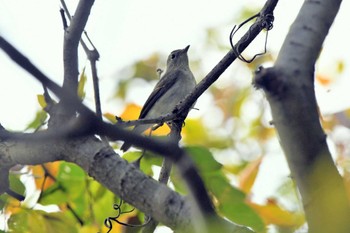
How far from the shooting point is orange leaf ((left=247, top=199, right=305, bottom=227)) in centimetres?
310

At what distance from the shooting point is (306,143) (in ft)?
3.89

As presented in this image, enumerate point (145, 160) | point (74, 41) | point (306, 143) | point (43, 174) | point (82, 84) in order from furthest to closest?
point (43, 174)
point (145, 160)
point (82, 84)
point (74, 41)
point (306, 143)

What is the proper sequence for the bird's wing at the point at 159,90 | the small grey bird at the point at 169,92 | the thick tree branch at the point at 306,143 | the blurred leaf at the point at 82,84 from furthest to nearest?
the bird's wing at the point at 159,90, the small grey bird at the point at 169,92, the blurred leaf at the point at 82,84, the thick tree branch at the point at 306,143

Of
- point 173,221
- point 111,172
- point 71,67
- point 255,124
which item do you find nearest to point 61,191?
point 71,67

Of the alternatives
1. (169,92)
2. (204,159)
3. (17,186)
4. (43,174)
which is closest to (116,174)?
(204,159)

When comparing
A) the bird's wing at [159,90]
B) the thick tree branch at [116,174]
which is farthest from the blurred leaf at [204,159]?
the bird's wing at [159,90]

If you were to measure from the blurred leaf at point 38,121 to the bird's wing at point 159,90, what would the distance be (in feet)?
10.1

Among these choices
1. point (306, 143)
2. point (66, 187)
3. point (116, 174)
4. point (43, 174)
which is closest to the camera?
point (306, 143)

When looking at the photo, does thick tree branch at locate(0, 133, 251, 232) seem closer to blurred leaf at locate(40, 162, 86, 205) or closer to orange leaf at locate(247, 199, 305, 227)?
blurred leaf at locate(40, 162, 86, 205)

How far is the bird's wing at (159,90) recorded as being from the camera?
6.42 meters

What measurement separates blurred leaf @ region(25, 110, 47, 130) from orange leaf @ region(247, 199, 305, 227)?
3.82 ft

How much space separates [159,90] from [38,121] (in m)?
3.32

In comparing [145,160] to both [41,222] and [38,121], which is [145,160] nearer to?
[41,222]

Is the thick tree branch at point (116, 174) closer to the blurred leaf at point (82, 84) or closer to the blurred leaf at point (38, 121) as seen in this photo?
the blurred leaf at point (82, 84)
